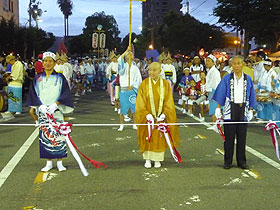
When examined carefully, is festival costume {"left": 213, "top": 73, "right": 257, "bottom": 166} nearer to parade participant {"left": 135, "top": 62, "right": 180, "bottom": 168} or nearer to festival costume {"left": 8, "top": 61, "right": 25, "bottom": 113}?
parade participant {"left": 135, "top": 62, "right": 180, "bottom": 168}

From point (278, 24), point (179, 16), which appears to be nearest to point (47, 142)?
point (278, 24)

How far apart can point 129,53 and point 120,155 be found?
125 inches

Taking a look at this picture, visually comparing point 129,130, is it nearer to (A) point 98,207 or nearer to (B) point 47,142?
(B) point 47,142

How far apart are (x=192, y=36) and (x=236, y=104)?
1734 inches

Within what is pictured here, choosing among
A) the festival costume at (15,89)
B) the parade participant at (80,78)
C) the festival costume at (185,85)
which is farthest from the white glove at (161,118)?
the parade participant at (80,78)

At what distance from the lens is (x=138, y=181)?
5.65 m

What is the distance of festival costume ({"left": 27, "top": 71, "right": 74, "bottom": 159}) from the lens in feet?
19.9

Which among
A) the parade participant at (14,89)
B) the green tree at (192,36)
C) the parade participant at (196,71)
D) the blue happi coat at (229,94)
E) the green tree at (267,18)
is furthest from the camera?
the green tree at (192,36)

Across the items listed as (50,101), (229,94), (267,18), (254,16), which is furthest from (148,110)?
(254,16)

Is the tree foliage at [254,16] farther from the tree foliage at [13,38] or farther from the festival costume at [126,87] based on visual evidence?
the festival costume at [126,87]

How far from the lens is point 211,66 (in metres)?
8.84

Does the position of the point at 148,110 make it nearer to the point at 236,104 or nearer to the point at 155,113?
the point at 155,113

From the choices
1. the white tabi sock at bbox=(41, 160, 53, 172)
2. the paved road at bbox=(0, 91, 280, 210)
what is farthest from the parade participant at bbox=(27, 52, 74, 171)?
the paved road at bbox=(0, 91, 280, 210)

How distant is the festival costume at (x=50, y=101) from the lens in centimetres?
606
